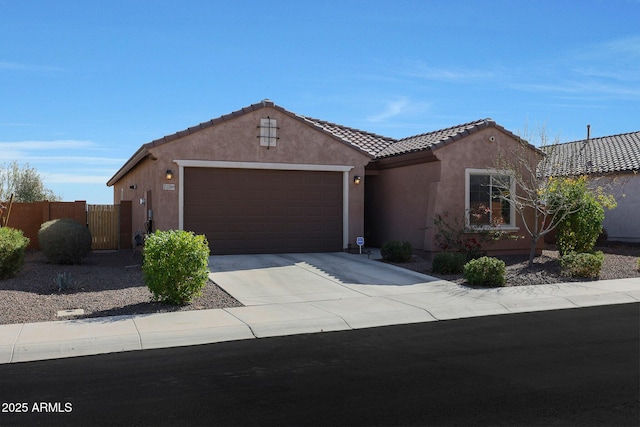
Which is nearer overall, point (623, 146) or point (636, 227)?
point (636, 227)

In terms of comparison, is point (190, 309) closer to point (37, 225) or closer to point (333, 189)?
point (333, 189)

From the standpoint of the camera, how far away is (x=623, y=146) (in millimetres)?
25219

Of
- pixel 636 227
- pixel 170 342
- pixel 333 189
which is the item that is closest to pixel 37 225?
pixel 333 189

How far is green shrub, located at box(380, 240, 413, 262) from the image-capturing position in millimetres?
15797

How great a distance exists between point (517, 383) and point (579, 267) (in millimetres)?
8909

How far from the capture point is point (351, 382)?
6.12 meters

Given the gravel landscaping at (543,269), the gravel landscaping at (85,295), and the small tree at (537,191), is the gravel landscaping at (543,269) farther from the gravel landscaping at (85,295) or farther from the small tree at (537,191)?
the gravel landscaping at (85,295)

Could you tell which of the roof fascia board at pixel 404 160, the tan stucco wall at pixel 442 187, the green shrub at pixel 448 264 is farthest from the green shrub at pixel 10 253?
the roof fascia board at pixel 404 160

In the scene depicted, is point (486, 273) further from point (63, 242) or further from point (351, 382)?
point (63, 242)

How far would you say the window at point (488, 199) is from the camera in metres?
16.8

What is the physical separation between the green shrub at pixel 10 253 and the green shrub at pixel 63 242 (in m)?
2.07

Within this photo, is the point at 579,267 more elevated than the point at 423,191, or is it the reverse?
the point at 423,191

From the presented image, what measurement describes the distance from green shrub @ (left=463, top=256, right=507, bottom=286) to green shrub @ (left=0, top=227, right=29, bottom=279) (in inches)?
402

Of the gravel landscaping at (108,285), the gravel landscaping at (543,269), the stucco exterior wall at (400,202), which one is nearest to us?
the gravel landscaping at (108,285)
